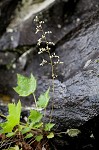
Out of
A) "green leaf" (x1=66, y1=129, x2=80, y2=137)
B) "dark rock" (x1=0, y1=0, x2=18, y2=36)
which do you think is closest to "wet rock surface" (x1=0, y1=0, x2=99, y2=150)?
"green leaf" (x1=66, y1=129, x2=80, y2=137)

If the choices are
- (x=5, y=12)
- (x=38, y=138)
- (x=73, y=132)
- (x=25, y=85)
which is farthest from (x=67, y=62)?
(x=5, y=12)

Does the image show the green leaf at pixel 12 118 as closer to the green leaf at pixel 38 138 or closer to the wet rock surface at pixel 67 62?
the green leaf at pixel 38 138

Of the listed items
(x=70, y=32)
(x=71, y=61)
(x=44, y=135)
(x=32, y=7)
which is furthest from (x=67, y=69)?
(x=32, y=7)

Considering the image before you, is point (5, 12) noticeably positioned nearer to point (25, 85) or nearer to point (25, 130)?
point (25, 85)

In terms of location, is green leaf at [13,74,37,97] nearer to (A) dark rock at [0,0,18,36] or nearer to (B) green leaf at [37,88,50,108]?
(B) green leaf at [37,88,50,108]

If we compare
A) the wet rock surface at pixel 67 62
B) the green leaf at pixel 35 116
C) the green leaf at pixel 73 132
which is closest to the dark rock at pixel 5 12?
the wet rock surface at pixel 67 62
